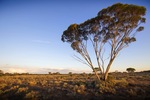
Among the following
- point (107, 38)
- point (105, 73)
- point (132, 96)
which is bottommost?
point (132, 96)

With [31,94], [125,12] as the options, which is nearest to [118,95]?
[31,94]

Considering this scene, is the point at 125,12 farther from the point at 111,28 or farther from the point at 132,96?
the point at 132,96

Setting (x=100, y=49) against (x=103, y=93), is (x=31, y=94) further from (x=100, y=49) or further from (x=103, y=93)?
(x=100, y=49)

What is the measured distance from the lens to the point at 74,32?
930 inches

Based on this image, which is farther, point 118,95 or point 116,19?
point 116,19

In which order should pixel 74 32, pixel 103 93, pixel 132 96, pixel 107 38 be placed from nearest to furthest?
pixel 132 96, pixel 103 93, pixel 107 38, pixel 74 32

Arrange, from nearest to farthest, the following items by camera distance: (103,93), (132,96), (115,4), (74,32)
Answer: (132,96)
(103,93)
(115,4)
(74,32)

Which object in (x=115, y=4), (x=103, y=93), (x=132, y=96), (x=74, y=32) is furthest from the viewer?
(x=74, y=32)

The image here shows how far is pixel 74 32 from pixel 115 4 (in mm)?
6763

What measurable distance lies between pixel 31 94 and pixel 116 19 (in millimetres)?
13882

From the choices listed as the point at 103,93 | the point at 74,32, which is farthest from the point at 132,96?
the point at 74,32

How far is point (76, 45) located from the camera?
23.5 metres

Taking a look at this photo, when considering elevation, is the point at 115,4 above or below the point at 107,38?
above

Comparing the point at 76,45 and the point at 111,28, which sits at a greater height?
the point at 111,28
